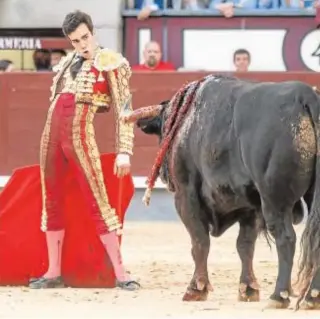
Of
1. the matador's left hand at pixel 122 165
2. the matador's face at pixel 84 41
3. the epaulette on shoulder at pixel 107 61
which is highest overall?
the matador's face at pixel 84 41

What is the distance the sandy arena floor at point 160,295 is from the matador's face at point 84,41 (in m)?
1.10

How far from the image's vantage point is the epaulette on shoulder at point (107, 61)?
20.1 ft

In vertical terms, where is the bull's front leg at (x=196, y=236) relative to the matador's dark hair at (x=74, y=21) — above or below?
below

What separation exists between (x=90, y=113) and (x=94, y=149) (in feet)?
0.55

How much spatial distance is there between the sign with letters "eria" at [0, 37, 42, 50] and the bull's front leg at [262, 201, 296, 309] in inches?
278

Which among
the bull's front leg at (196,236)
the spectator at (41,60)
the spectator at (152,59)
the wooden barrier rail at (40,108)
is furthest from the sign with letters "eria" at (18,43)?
the bull's front leg at (196,236)

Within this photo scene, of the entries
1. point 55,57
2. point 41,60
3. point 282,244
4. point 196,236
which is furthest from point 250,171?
point 41,60

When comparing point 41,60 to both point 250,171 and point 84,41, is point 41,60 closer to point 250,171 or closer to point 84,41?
point 84,41

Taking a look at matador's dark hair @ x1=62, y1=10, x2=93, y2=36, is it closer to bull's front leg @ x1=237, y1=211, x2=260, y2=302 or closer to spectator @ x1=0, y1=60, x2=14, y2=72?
bull's front leg @ x1=237, y1=211, x2=260, y2=302

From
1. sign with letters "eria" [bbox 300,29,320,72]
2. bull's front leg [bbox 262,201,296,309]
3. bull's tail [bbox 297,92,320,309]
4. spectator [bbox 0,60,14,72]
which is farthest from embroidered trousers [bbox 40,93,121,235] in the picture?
sign with letters "eria" [bbox 300,29,320,72]

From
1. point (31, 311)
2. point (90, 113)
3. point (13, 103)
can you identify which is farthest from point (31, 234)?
point (13, 103)

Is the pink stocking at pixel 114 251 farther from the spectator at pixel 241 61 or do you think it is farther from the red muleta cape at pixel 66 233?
the spectator at pixel 241 61

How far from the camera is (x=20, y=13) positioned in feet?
39.7

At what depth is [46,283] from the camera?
6312 millimetres
